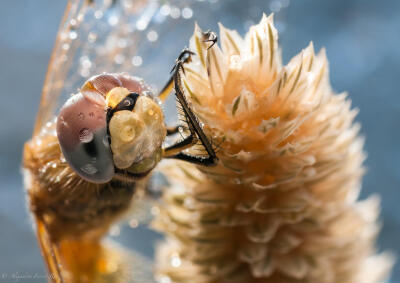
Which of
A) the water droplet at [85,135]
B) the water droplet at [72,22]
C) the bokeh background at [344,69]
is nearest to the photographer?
the water droplet at [85,135]

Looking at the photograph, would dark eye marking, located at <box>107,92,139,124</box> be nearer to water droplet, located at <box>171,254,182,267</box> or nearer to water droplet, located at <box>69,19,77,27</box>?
water droplet, located at <box>69,19,77,27</box>

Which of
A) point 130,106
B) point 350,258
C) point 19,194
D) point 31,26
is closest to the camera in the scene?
point 130,106

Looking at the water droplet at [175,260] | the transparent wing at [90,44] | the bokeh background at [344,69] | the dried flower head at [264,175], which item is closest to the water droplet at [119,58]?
the transparent wing at [90,44]

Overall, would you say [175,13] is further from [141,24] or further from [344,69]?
[344,69]

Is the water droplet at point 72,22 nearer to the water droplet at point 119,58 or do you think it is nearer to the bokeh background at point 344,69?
the water droplet at point 119,58

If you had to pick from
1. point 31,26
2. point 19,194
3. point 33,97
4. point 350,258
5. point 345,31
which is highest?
point 31,26

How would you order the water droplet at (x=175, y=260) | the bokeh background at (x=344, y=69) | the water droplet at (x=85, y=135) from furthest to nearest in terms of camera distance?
the bokeh background at (x=344, y=69) → the water droplet at (x=175, y=260) → the water droplet at (x=85, y=135)

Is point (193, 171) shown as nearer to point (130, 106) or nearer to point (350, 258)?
point (130, 106)

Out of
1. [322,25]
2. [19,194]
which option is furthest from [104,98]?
[322,25]

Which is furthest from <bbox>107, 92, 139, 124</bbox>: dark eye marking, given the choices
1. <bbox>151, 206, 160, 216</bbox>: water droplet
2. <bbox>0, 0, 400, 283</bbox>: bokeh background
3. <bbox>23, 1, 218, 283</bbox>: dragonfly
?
<bbox>0, 0, 400, 283</bbox>: bokeh background
